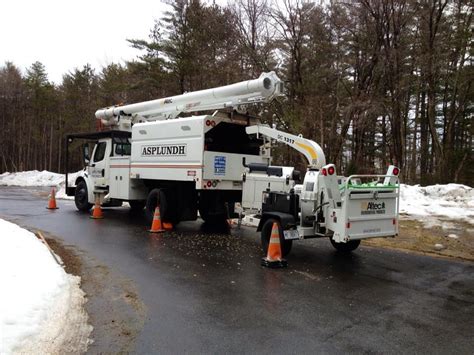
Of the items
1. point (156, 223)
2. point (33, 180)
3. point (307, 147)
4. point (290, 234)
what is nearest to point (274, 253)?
point (290, 234)

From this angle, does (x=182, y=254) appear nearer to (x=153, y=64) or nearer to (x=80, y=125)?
(x=153, y=64)

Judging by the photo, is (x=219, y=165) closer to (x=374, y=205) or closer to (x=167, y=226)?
(x=167, y=226)

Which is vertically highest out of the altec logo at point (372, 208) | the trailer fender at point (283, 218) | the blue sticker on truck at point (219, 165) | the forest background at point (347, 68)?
the forest background at point (347, 68)

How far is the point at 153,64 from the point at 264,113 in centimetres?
1055

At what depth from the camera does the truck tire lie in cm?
→ 1174

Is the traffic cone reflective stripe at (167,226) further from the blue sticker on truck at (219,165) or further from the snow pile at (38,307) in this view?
the snow pile at (38,307)

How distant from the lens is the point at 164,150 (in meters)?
11.7

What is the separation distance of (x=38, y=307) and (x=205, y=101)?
25.8 ft

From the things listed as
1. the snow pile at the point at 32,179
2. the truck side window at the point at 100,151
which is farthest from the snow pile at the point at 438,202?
the snow pile at the point at 32,179

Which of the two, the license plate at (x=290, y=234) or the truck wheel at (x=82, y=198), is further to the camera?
the truck wheel at (x=82, y=198)

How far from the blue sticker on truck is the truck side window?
552 cm

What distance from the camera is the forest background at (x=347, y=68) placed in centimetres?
2209

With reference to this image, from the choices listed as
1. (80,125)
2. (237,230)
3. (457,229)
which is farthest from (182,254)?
(80,125)

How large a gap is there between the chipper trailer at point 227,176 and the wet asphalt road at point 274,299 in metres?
0.78
